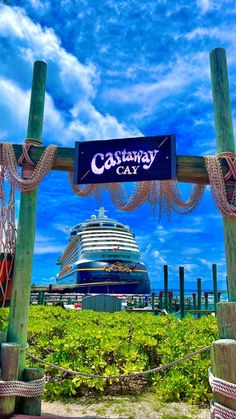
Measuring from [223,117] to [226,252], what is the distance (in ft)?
5.42

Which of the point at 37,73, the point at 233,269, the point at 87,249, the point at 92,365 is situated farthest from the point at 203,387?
the point at 87,249

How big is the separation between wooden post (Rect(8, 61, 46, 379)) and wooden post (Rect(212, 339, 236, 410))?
2.07 metres

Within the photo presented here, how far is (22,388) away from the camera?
3.34 meters

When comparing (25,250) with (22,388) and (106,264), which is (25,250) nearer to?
(22,388)

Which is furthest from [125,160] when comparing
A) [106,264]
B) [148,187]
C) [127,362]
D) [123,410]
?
[106,264]

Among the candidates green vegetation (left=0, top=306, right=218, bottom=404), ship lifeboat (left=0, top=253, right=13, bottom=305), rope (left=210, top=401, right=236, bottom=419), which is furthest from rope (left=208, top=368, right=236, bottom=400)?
ship lifeboat (left=0, top=253, right=13, bottom=305)

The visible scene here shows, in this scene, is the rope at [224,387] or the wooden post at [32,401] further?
the wooden post at [32,401]

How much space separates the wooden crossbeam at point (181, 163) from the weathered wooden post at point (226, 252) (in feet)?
1.07

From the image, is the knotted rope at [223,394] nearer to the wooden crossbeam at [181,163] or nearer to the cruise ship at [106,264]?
the wooden crossbeam at [181,163]

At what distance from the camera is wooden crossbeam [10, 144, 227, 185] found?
396 cm

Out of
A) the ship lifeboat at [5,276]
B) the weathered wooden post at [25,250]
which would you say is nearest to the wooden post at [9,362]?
the weathered wooden post at [25,250]

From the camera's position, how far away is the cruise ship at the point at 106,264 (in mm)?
37469

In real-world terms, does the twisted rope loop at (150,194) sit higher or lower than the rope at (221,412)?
higher

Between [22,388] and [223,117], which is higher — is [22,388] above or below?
below
